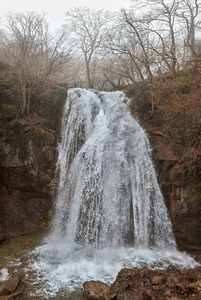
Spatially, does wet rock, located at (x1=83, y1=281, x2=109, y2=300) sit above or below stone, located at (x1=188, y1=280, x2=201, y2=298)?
below

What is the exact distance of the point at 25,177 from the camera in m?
7.18

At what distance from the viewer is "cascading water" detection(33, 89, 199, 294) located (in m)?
5.23

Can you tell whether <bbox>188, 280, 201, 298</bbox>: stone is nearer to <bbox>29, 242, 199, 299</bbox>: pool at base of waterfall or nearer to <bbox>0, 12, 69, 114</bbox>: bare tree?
<bbox>29, 242, 199, 299</bbox>: pool at base of waterfall

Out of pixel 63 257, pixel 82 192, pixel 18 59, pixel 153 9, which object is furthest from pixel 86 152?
pixel 153 9

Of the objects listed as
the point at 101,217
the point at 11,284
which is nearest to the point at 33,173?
the point at 101,217

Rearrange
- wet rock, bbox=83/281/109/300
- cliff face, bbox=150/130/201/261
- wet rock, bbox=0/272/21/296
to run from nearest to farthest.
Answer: wet rock, bbox=83/281/109/300 → wet rock, bbox=0/272/21/296 → cliff face, bbox=150/130/201/261

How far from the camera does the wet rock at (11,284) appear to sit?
4182mm

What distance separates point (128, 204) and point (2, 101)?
7109 mm

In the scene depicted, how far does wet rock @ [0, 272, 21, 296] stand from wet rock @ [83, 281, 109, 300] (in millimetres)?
1659

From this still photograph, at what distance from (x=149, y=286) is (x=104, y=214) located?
9.00 feet

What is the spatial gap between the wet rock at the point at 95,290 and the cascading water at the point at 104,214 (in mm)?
397

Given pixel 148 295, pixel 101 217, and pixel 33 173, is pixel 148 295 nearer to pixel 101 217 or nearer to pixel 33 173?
pixel 101 217

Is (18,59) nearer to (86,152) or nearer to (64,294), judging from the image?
(86,152)

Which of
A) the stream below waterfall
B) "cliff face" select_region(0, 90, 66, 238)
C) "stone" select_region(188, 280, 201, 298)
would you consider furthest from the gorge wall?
"stone" select_region(188, 280, 201, 298)
